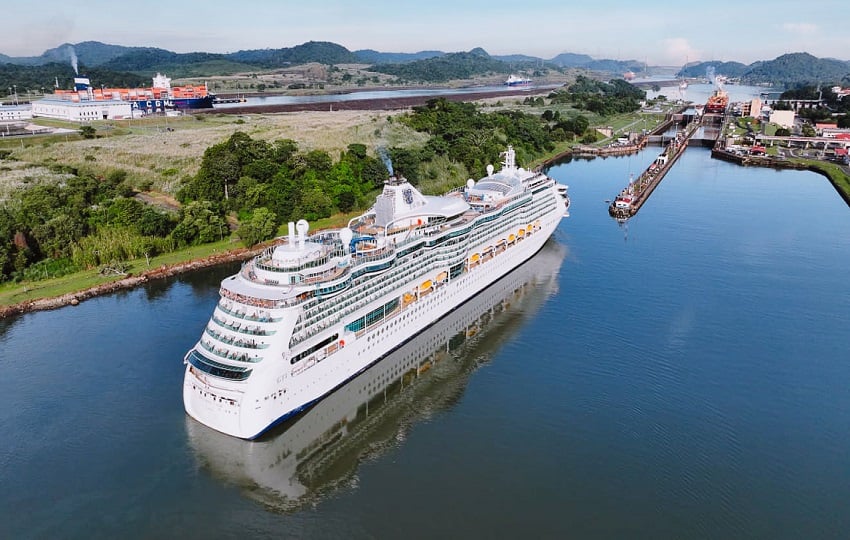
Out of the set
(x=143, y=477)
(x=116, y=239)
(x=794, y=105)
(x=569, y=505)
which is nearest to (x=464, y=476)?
(x=569, y=505)

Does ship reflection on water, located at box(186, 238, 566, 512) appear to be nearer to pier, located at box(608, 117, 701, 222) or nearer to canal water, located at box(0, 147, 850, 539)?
canal water, located at box(0, 147, 850, 539)

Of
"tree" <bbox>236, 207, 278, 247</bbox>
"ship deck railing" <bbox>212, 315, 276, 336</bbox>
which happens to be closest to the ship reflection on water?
"ship deck railing" <bbox>212, 315, 276, 336</bbox>

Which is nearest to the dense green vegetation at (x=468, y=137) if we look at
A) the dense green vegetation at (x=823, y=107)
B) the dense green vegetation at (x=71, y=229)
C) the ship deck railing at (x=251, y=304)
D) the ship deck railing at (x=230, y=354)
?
the dense green vegetation at (x=71, y=229)

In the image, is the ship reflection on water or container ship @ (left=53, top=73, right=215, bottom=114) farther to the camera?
container ship @ (left=53, top=73, right=215, bottom=114)

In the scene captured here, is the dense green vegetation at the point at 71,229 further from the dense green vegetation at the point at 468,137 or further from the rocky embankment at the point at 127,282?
the dense green vegetation at the point at 468,137

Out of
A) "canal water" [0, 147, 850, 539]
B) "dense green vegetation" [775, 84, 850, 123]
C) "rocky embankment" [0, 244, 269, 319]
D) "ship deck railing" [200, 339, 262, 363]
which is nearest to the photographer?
"canal water" [0, 147, 850, 539]

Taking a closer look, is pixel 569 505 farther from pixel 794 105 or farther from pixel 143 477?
pixel 794 105
